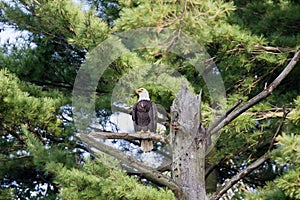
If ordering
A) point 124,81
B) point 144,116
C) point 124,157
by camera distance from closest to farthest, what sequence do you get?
point 124,157 < point 144,116 < point 124,81

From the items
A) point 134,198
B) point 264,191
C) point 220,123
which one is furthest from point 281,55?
point 220,123

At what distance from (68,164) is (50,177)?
112cm

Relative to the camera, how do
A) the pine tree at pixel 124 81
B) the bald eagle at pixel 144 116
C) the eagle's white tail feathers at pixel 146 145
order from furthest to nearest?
the pine tree at pixel 124 81
the bald eagle at pixel 144 116
the eagle's white tail feathers at pixel 146 145

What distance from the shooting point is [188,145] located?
110 inches

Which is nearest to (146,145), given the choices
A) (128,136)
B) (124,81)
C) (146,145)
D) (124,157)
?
(146,145)

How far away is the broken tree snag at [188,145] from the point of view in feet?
9.19

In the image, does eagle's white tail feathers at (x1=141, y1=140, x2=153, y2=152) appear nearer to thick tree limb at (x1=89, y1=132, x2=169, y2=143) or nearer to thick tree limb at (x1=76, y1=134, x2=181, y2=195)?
thick tree limb at (x1=89, y1=132, x2=169, y2=143)

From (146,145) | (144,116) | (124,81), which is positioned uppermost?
(124,81)

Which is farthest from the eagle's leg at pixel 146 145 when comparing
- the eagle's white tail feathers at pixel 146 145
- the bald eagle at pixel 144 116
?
the bald eagle at pixel 144 116

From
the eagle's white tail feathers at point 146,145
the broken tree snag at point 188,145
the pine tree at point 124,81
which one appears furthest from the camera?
the pine tree at point 124,81

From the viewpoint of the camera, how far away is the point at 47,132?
5.36 m

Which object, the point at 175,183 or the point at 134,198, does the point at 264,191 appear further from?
the point at 175,183

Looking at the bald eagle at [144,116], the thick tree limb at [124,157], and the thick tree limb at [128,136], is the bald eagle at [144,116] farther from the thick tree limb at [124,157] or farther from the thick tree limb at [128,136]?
the thick tree limb at [124,157]

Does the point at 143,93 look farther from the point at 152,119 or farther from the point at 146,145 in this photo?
the point at 146,145
